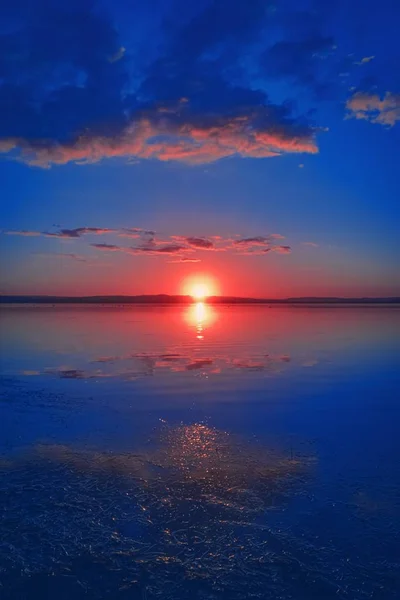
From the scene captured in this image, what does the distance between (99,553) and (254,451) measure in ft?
14.0

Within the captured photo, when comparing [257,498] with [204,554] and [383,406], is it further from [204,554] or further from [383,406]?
[383,406]

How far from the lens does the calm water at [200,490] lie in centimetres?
523

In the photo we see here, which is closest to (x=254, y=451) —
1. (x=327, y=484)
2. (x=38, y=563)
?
(x=327, y=484)

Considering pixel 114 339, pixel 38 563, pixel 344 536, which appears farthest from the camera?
pixel 114 339

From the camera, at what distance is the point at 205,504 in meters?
6.87

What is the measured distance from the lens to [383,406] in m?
13.1

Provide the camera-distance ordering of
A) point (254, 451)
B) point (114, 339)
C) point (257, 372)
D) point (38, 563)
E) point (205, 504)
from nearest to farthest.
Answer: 1. point (38, 563)
2. point (205, 504)
3. point (254, 451)
4. point (257, 372)
5. point (114, 339)

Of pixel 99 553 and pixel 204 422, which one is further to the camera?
pixel 204 422

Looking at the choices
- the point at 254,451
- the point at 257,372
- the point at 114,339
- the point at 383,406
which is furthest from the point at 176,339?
the point at 254,451

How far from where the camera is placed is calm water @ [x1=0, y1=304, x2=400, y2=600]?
523 cm

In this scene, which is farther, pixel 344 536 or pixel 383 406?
pixel 383 406

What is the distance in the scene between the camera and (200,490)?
734cm

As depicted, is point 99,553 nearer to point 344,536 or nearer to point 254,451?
point 344,536

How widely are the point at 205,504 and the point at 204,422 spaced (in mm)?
4477
